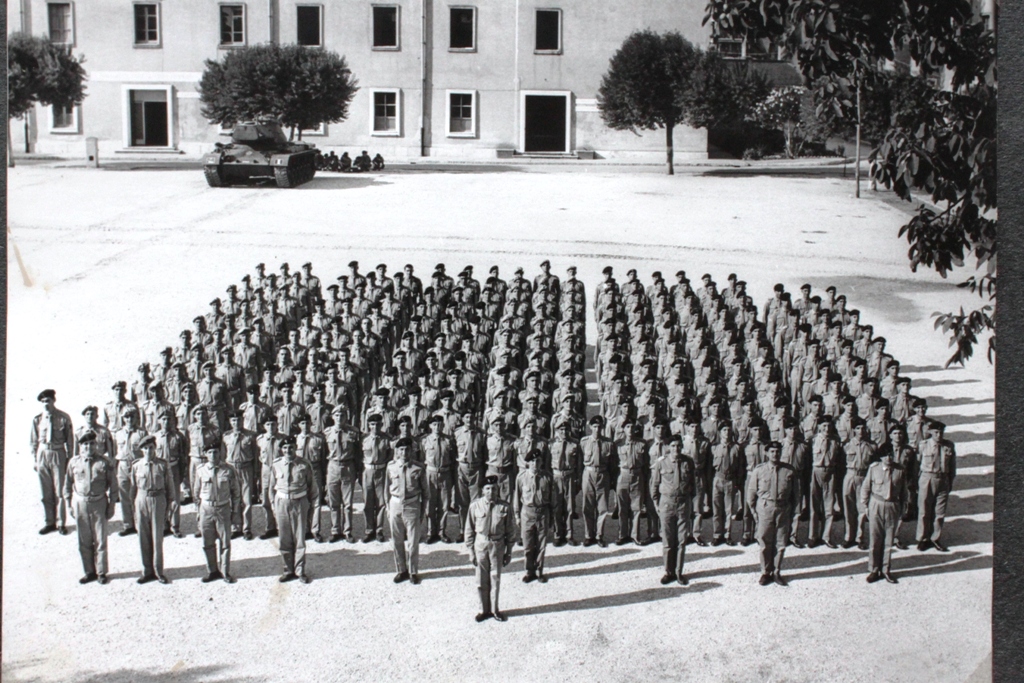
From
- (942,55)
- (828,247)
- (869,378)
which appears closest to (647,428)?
(869,378)

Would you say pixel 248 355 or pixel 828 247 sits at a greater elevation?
pixel 828 247

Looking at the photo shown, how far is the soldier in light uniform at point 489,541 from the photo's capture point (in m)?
8.51

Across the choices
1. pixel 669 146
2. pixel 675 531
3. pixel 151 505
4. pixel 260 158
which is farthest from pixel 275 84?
pixel 675 531

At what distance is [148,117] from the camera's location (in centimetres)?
1184

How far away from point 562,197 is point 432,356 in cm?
256

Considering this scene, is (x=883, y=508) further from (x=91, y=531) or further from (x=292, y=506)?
(x=91, y=531)

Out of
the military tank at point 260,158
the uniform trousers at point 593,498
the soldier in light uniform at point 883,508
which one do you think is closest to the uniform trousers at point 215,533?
the uniform trousers at point 593,498

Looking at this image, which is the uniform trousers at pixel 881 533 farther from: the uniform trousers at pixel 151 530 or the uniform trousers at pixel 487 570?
the uniform trousers at pixel 151 530

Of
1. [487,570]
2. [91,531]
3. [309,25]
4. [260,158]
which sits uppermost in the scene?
[309,25]

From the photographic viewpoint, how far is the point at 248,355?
13.0 metres

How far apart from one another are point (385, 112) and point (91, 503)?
5978mm

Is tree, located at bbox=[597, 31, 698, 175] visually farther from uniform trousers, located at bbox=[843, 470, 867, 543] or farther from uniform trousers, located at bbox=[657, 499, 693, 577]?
uniform trousers, located at bbox=[657, 499, 693, 577]

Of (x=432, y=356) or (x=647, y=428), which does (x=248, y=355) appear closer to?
(x=432, y=356)

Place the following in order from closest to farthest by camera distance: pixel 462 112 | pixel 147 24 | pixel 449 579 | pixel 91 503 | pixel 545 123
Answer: pixel 91 503, pixel 449 579, pixel 147 24, pixel 545 123, pixel 462 112
